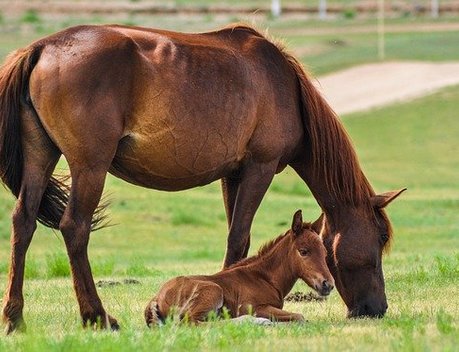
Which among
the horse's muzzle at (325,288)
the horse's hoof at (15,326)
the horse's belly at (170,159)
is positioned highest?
the horse's belly at (170,159)

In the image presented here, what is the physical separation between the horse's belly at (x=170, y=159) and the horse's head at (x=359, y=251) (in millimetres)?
1038

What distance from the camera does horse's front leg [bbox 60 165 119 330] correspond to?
904cm

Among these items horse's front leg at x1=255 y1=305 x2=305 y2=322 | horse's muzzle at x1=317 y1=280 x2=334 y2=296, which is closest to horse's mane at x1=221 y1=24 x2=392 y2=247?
horse's muzzle at x1=317 y1=280 x2=334 y2=296

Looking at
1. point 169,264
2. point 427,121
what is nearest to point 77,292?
point 169,264

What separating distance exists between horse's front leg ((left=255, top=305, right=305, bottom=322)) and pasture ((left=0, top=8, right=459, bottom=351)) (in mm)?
135

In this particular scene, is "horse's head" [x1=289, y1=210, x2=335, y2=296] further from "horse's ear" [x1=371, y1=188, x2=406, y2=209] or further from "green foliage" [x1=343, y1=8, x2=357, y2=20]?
"green foliage" [x1=343, y1=8, x2=357, y2=20]

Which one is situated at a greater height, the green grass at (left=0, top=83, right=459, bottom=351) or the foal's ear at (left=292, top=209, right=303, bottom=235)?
the foal's ear at (left=292, top=209, right=303, bottom=235)

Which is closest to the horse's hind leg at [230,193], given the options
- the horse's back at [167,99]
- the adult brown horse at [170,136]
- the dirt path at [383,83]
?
the adult brown horse at [170,136]

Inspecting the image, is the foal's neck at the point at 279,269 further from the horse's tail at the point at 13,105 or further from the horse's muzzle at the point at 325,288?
the horse's tail at the point at 13,105

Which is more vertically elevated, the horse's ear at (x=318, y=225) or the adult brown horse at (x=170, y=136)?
the adult brown horse at (x=170, y=136)

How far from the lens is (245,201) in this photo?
397 inches

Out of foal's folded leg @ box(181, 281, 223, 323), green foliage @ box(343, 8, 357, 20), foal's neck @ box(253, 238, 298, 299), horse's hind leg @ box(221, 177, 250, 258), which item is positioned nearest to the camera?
foal's folded leg @ box(181, 281, 223, 323)

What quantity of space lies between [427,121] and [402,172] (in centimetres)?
766

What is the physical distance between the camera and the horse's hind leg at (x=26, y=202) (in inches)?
362
